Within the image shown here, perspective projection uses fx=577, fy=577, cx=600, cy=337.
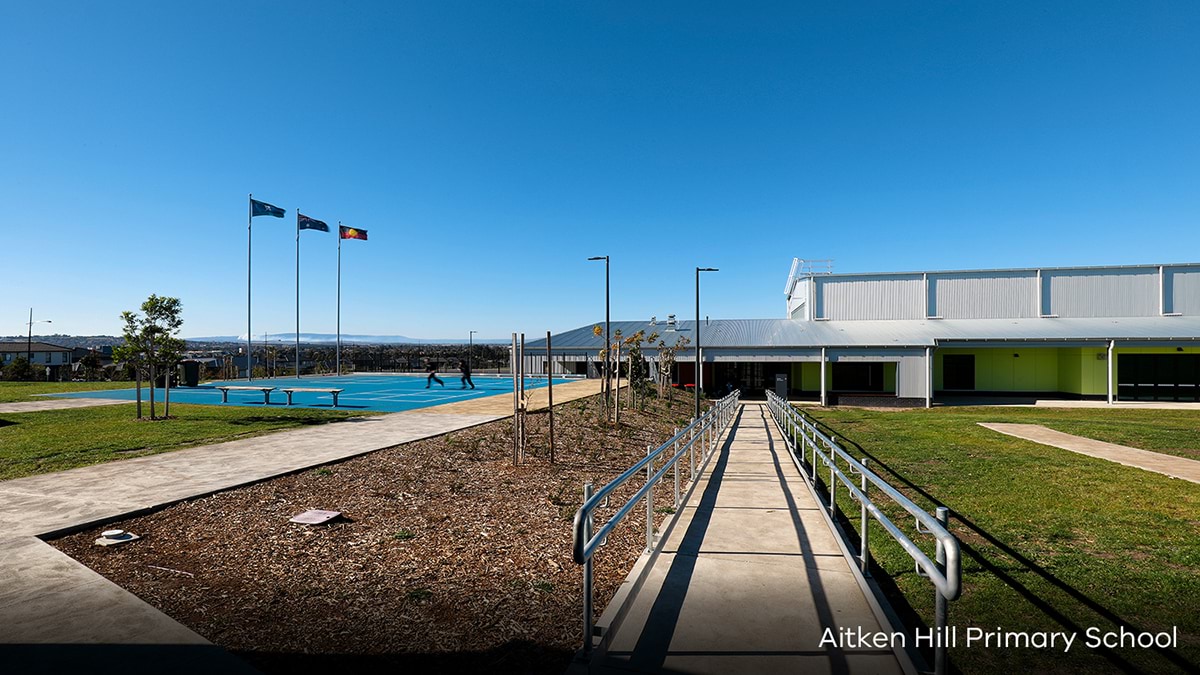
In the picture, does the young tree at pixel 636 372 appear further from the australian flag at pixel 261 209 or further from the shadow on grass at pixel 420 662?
the australian flag at pixel 261 209

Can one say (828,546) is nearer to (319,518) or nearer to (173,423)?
(319,518)

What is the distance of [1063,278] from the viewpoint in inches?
1280

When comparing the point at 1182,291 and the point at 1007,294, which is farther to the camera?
the point at 1007,294

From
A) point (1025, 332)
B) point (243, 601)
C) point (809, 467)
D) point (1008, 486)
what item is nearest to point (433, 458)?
point (243, 601)

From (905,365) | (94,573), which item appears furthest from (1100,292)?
(94,573)

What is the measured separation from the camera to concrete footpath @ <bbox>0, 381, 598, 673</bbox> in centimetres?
350

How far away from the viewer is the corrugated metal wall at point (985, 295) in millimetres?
32812

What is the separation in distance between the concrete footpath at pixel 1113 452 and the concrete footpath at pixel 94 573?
13.4m

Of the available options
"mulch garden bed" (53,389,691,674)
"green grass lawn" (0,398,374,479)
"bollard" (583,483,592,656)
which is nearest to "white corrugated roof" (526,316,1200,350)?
"green grass lawn" (0,398,374,479)

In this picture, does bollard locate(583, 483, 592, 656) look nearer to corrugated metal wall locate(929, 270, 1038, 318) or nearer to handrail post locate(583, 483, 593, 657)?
handrail post locate(583, 483, 593, 657)

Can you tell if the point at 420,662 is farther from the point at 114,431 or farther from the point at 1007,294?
the point at 1007,294

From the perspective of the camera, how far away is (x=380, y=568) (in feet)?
16.8

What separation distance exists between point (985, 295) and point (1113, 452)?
24.2 meters

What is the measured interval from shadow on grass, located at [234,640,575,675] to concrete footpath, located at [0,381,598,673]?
22cm
